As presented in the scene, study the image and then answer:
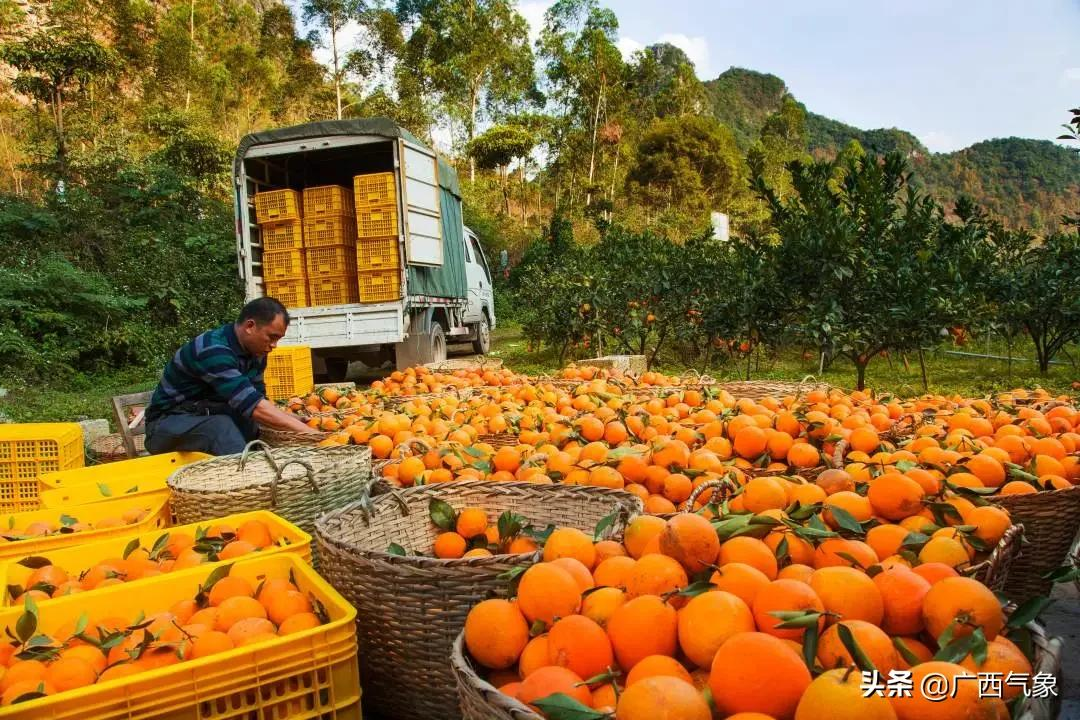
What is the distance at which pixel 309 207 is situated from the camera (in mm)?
8891

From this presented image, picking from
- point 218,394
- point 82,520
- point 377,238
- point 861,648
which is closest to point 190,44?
point 377,238

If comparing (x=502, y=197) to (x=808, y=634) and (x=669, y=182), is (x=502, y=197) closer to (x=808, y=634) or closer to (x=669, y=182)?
(x=669, y=182)

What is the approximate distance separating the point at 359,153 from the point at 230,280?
569 centimetres

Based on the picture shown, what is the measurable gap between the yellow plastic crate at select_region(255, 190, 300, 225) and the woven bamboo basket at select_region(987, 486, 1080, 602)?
835 cm

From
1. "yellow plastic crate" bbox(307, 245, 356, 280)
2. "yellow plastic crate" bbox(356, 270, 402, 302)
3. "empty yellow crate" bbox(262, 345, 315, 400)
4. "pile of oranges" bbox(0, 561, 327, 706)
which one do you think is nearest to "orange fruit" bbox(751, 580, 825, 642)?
"pile of oranges" bbox(0, 561, 327, 706)

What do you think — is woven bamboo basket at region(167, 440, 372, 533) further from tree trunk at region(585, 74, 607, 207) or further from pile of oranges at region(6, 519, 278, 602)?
tree trunk at region(585, 74, 607, 207)

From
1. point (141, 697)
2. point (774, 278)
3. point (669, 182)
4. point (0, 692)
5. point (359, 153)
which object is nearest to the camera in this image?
point (141, 697)

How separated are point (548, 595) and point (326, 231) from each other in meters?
8.20

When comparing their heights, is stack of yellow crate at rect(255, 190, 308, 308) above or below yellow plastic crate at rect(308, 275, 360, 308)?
above

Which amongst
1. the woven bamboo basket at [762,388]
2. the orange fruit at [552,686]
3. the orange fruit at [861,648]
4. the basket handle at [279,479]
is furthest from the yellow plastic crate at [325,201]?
the orange fruit at [861,648]

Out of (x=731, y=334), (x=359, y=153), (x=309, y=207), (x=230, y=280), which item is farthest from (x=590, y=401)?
(x=230, y=280)

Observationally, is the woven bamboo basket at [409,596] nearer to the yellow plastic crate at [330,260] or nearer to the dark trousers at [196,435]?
the dark trousers at [196,435]

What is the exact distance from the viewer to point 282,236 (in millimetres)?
9008

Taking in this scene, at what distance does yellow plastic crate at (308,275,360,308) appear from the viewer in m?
8.90
